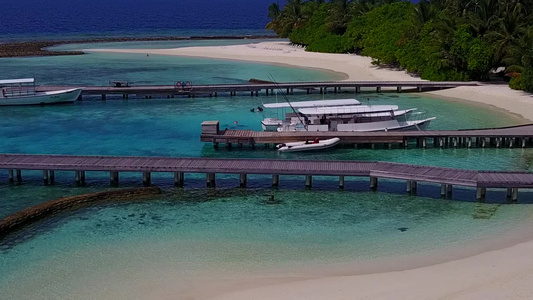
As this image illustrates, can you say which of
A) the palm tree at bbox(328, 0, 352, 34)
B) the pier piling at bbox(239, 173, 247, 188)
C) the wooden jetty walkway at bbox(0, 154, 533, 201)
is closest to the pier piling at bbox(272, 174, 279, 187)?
the wooden jetty walkway at bbox(0, 154, 533, 201)

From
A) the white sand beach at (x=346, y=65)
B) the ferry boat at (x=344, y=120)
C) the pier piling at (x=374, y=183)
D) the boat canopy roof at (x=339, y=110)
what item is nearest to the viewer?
the pier piling at (x=374, y=183)

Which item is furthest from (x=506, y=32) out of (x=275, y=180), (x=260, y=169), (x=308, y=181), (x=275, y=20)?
(x=275, y=20)

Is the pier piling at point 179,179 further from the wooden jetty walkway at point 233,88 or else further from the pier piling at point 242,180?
the wooden jetty walkway at point 233,88

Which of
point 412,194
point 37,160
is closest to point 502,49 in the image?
point 412,194

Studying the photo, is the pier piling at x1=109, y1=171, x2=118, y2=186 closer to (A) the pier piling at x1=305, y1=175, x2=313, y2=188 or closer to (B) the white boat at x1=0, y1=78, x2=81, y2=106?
(A) the pier piling at x1=305, y1=175, x2=313, y2=188

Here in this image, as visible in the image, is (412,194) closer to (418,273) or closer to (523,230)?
(523,230)

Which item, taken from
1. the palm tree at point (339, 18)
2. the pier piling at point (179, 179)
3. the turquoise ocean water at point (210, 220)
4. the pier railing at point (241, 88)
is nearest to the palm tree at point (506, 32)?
the pier railing at point (241, 88)

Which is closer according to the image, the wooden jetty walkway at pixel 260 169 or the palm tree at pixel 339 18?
the wooden jetty walkway at pixel 260 169
